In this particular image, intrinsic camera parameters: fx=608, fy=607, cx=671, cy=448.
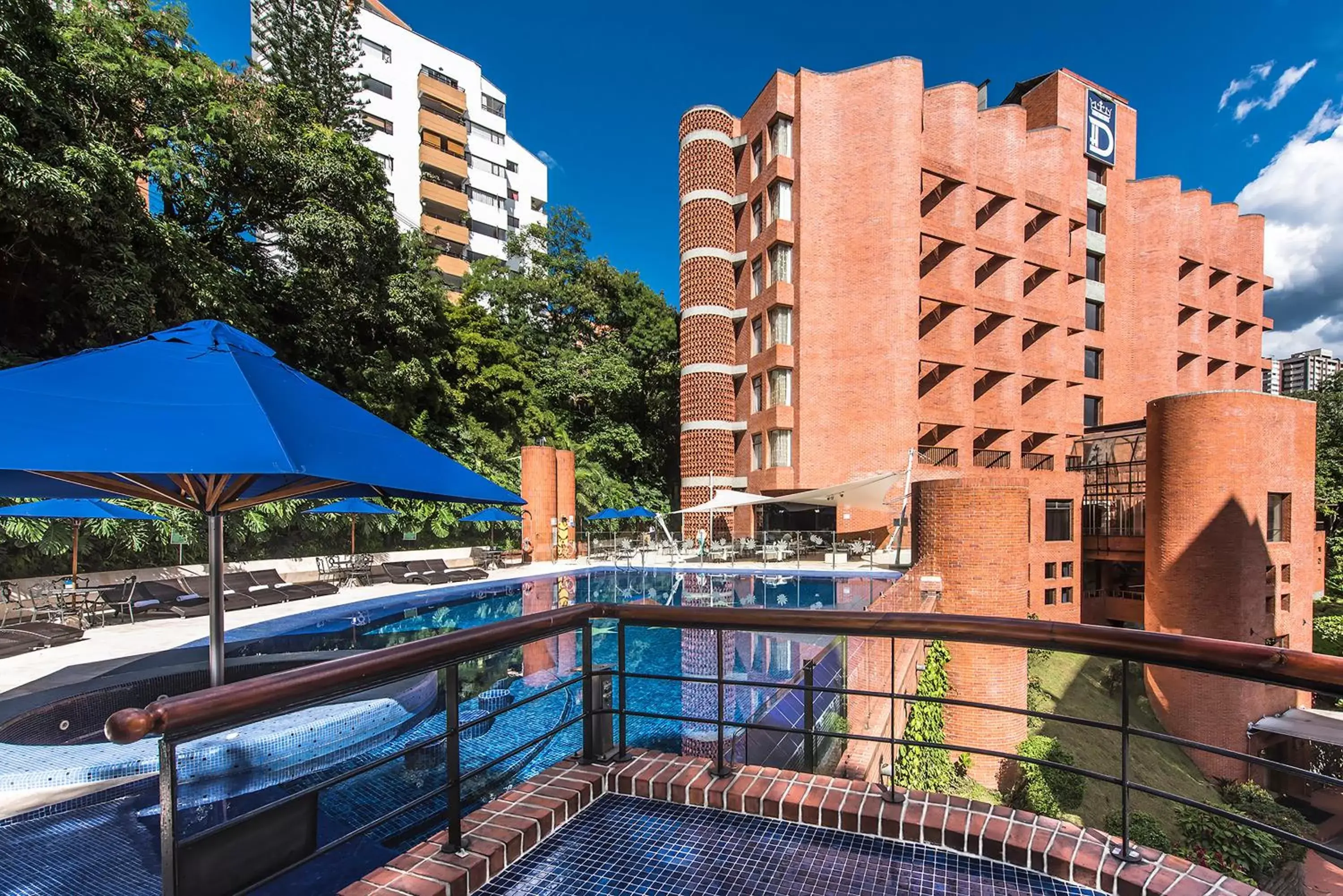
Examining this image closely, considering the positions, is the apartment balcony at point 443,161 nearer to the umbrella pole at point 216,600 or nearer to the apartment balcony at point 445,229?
the apartment balcony at point 445,229

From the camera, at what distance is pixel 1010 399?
25203 mm

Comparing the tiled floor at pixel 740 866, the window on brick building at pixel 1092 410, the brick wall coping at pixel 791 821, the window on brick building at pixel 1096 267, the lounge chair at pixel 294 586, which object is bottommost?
the lounge chair at pixel 294 586

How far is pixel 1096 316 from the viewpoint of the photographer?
28453 mm

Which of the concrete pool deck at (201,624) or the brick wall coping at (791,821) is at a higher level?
the brick wall coping at (791,821)

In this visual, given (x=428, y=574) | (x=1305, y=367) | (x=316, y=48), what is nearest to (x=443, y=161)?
(x=316, y=48)

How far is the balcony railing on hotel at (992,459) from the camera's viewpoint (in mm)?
24609

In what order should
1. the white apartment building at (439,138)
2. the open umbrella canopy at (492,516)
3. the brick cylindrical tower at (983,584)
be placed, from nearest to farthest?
the brick cylindrical tower at (983,584) → the open umbrella canopy at (492,516) → the white apartment building at (439,138)

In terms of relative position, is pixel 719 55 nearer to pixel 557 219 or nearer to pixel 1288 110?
pixel 557 219

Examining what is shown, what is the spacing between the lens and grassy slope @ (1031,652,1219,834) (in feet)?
44.0

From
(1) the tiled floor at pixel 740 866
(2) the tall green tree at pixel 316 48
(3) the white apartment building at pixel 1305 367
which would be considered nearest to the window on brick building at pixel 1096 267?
(2) the tall green tree at pixel 316 48

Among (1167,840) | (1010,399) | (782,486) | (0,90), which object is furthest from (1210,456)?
(0,90)

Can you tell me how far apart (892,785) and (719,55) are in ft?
116

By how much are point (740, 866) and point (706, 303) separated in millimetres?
25593

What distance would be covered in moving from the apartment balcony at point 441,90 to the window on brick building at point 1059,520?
→ 1500 inches
